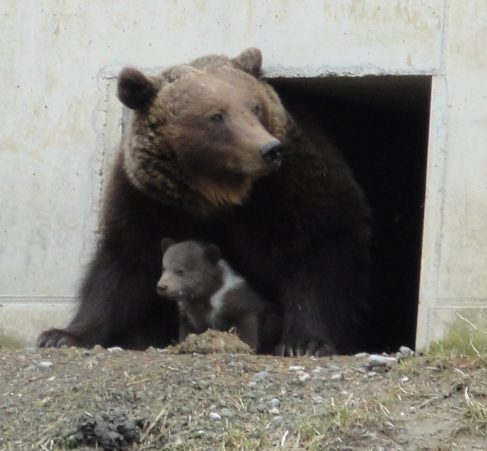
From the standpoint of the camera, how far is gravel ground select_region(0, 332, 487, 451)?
6.07 meters

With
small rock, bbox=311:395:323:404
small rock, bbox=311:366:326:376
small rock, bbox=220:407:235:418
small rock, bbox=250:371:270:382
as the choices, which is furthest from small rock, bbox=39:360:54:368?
small rock, bbox=311:395:323:404

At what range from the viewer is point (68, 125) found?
9008mm

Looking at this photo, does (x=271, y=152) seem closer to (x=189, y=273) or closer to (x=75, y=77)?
(x=189, y=273)

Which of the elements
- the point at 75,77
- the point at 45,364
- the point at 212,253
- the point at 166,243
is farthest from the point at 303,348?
the point at 75,77

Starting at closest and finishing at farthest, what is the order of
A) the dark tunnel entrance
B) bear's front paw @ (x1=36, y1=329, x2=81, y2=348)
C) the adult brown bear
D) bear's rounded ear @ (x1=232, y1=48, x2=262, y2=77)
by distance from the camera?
bear's front paw @ (x1=36, y1=329, x2=81, y2=348) < the adult brown bear < bear's rounded ear @ (x1=232, y1=48, x2=262, y2=77) < the dark tunnel entrance

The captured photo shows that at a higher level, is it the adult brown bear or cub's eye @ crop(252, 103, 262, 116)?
cub's eye @ crop(252, 103, 262, 116)

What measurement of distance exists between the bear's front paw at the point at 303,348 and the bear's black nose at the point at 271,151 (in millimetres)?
981

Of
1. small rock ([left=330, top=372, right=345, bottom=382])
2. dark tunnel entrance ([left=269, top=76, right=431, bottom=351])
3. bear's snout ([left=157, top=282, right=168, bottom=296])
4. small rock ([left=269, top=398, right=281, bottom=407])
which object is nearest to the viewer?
small rock ([left=269, top=398, right=281, bottom=407])

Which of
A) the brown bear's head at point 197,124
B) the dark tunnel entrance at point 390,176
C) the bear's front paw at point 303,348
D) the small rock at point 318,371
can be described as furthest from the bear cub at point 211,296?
the dark tunnel entrance at point 390,176

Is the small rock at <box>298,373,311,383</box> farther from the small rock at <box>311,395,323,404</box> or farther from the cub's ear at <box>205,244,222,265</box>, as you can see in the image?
the cub's ear at <box>205,244,222,265</box>

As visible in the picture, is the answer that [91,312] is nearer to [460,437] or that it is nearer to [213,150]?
[213,150]

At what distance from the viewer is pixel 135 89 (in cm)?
843

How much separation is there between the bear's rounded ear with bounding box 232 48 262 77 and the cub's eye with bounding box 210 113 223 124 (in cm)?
46

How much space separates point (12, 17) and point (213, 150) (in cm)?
164
